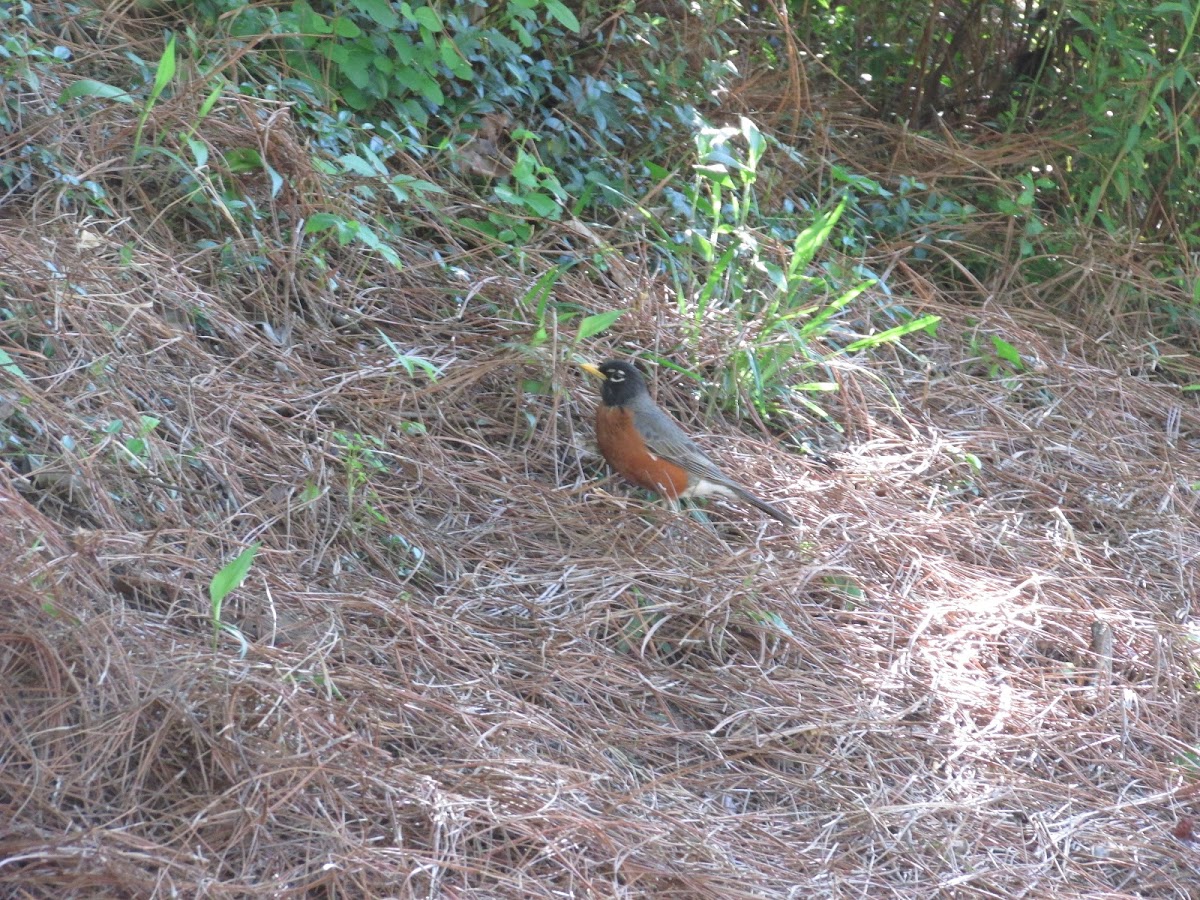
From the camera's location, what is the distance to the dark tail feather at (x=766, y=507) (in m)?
4.48

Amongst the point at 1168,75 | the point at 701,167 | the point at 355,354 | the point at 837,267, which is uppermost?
the point at 1168,75

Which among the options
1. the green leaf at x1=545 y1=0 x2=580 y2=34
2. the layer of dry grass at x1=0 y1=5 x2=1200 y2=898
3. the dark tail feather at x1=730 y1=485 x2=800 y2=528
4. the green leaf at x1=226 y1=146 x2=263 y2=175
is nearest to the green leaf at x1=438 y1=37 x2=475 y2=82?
the green leaf at x1=545 y1=0 x2=580 y2=34

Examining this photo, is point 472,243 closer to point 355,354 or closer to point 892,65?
point 355,354

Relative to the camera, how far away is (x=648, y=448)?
4473 millimetres

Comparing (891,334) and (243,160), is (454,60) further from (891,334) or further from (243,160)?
(891,334)

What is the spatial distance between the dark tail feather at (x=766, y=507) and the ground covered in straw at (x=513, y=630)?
76 mm

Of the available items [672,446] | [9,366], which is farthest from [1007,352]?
[9,366]

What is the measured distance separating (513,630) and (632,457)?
99 centimetres

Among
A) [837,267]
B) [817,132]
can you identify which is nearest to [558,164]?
[837,267]

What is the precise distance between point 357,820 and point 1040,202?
580cm

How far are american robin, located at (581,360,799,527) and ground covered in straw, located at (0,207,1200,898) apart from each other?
13 centimetres

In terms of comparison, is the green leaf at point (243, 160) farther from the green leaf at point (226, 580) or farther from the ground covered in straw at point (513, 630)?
the green leaf at point (226, 580)

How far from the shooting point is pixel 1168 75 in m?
6.02

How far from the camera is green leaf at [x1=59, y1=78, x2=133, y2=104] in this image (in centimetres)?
446
